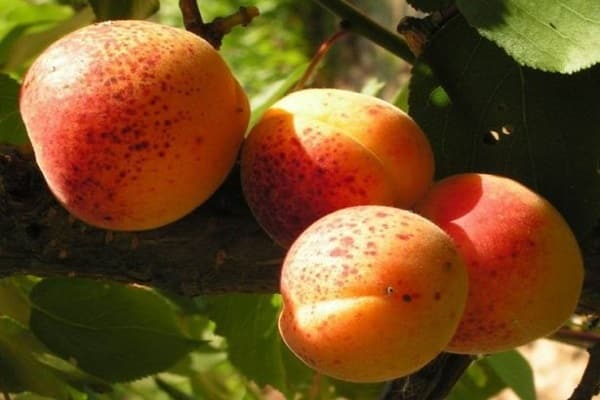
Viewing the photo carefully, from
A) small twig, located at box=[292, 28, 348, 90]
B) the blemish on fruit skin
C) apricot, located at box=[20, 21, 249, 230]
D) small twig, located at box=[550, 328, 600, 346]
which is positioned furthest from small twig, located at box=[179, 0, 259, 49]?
small twig, located at box=[550, 328, 600, 346]

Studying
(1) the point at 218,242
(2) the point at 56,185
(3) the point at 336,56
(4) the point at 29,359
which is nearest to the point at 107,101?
(2) the point at 56,185

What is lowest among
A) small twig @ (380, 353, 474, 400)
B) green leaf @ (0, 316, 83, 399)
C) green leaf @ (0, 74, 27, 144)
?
green leaf @ (0, 316, 83, 399)

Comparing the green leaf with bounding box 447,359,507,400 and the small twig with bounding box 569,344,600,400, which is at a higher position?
the small twig with bounding box 569,344,600,400

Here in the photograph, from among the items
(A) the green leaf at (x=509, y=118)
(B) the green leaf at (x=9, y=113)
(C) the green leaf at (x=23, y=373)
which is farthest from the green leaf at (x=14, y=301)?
(A) the green leaf at (x=509, y=118)

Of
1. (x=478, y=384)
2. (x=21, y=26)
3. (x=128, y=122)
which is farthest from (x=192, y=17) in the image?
(x=478, y=384)

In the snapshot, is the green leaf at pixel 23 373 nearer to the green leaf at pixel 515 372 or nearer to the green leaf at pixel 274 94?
the green leaf at pixel 274 94

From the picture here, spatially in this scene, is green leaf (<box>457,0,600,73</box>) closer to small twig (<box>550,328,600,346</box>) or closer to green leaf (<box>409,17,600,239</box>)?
green leaf (<box>409,17,600,239</box>)

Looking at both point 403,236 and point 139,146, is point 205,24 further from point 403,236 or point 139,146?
point 403,236

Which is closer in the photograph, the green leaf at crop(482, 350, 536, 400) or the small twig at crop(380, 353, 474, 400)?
the small twig at crop(380, 353, 474, 400)
